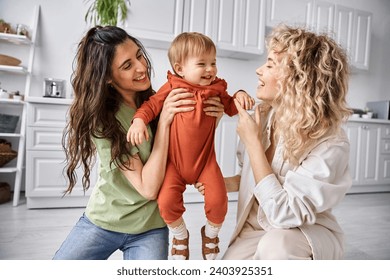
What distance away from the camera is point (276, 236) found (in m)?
0.61

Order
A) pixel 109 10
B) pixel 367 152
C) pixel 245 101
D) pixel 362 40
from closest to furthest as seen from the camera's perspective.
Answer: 1. pixel 245 101
2. pixel 109 10
3. pixel 362 40
4. pixel 367 152

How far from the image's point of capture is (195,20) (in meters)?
1.49

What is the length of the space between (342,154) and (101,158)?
48 cm

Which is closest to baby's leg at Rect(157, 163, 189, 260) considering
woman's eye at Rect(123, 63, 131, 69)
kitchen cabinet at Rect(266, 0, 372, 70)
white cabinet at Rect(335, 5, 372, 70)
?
woman's eye at Rect(123, 63, 131, 69)

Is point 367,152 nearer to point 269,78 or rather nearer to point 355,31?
point 355,31

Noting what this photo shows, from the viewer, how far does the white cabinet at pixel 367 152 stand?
184 centimetres

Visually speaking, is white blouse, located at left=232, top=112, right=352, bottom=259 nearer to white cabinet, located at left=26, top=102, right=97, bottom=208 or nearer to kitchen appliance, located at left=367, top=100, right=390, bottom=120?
white cabinet, located at left=26, top=102, right=97, bottom=208

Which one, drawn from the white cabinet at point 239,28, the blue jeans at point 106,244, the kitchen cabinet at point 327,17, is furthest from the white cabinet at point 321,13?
the blue jeans at point 106,244

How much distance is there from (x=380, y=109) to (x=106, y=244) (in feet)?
6.95

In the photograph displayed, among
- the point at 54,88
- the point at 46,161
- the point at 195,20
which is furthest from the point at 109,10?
the point at 46,161
